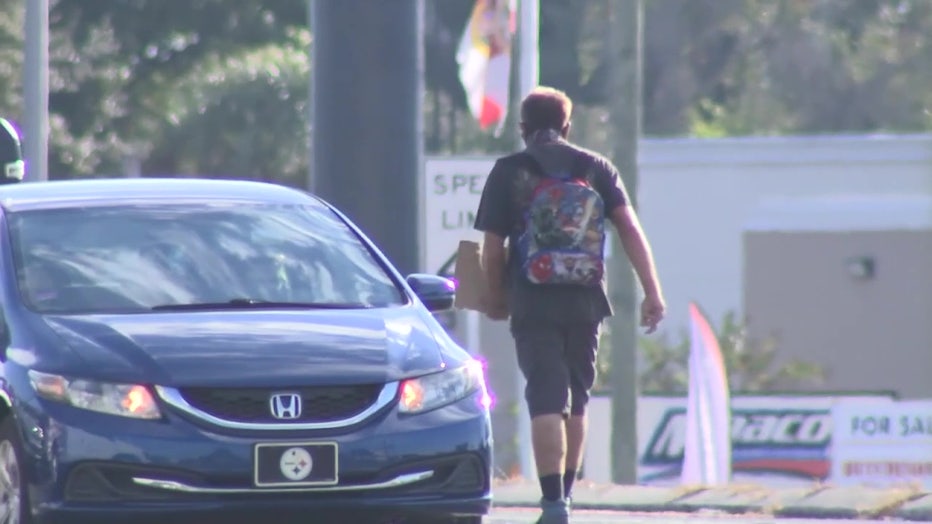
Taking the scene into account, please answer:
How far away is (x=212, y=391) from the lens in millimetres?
6684

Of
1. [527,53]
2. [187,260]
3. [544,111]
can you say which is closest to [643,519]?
[544,111]

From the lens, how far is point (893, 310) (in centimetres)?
2758

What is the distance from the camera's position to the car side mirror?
7.97 metres

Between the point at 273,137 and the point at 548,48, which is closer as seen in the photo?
the point at 273,137

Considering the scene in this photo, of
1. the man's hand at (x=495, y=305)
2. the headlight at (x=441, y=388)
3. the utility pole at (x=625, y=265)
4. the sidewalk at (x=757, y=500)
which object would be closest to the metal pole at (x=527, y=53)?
the utility pole at (x=625, y=265)

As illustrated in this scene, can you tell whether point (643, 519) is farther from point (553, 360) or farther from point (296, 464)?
point (296, 464)

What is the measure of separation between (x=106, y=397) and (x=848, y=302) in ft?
72.3

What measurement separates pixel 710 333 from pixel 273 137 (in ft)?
80.7

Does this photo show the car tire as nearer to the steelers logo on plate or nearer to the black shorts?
the steelers logo on plate

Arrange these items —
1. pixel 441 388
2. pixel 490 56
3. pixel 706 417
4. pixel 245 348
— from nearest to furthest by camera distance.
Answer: pixel 245 348 → pixel 441 388 → pixel 490 56 → pixel 706 417

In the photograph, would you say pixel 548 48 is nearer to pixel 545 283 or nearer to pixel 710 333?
pixel 710 333

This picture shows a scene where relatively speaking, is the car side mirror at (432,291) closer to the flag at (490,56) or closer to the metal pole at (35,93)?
the metal pole at (35,93)

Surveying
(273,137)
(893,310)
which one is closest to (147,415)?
(893,310)

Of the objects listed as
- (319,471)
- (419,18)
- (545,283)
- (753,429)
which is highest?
(419,18)
